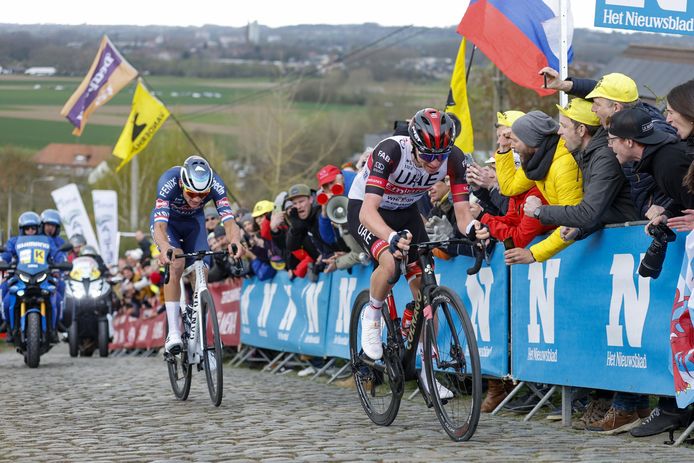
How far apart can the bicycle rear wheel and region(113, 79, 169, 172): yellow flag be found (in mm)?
17543

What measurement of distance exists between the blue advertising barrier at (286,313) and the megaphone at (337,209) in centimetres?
110

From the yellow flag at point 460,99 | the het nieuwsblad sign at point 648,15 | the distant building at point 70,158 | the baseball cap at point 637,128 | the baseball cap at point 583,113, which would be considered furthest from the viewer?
the distant building at point 70,158

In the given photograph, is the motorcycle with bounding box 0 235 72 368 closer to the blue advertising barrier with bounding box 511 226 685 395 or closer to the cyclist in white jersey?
the cyclist in white jersey

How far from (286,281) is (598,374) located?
795cm

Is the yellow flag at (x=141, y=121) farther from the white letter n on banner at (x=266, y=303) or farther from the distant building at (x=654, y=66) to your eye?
the distant building at (x=654, y=66)

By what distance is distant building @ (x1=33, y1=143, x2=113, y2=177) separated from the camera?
9256 cm

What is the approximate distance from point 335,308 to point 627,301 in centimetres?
593

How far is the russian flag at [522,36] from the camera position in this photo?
12028mm

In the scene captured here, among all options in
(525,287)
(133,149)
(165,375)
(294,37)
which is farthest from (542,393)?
(294,37)

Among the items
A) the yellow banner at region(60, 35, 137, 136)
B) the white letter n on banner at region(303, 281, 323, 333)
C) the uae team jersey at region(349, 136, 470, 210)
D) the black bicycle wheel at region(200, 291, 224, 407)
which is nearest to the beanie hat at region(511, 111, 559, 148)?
the uae team jersey at region(349, 136, 470, 210)

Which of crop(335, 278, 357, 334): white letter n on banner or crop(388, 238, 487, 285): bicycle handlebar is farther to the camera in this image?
crop(335, 278, 357, 334): white letter n on banner

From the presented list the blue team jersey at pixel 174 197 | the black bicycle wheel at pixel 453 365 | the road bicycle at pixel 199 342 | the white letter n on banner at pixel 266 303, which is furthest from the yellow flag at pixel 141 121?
the black bicycle wheel at pixel 453 365

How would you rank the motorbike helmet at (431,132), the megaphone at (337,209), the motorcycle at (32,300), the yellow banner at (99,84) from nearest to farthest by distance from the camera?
the motorbike helmet at (431,132) → the megaphone at (337,209) → the motorcycle at (32,300) → the yellow banner at (99,84)

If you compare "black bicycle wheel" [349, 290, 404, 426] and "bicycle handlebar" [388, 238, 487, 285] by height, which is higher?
"bicycle handlebar" [388, 238, 487, 285]
